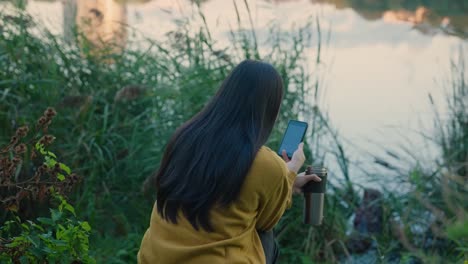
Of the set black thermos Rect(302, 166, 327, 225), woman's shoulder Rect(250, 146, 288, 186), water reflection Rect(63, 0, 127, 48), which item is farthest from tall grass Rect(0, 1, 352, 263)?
woman's shoulder Rect(250, 146, 288, 186)

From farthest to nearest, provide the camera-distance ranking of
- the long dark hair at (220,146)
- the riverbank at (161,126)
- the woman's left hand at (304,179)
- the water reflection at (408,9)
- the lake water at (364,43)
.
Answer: the water reflection at (408,9) → the lake water at (364,43) → the riverbank at (161,126) → the woman's left hand at (304,179) → the long dark hair at (220,146)

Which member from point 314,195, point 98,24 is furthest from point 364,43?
point 314,195

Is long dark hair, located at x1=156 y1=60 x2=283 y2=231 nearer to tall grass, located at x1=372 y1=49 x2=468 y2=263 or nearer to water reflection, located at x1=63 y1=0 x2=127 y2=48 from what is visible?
tall grass, located at x1=372 y1=49 x2=468 y2=263

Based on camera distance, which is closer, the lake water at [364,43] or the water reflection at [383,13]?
the water reflection at [383,13]

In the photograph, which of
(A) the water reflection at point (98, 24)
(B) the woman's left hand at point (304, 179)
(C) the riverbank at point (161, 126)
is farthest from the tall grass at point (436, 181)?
(A) the water reflection at point (98, 24)

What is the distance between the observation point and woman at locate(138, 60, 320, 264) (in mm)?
2607

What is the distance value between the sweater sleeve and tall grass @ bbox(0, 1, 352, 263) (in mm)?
1580

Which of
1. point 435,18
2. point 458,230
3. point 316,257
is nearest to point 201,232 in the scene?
point 458,230

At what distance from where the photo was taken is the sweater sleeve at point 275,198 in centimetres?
264

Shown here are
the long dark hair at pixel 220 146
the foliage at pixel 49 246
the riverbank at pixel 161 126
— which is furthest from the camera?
the riverbank at pixel 161 126

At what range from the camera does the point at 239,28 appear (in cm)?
488

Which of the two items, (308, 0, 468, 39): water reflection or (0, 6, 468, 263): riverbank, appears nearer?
(0, 6, 468, 263): riverbank

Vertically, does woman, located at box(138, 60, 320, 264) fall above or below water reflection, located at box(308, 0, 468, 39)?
above

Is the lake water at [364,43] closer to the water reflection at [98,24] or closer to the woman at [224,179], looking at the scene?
the water reflection at [98,24]
